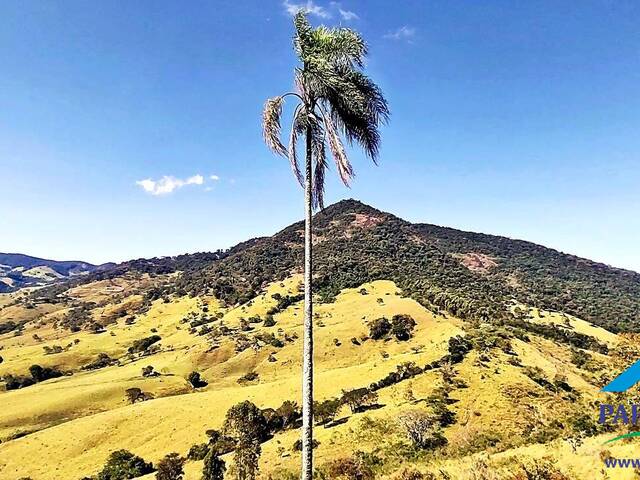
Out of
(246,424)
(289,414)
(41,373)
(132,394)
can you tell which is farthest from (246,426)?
(41,373)

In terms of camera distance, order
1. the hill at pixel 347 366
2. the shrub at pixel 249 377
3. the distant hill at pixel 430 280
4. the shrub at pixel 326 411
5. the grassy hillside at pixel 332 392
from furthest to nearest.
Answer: the distant hill at pixel 430 280 → the shrub at pixel 249 377 → the shrub at pixel 326 411 → the grassy hillside at pixel 332 392 → the hill at pixel 347 366

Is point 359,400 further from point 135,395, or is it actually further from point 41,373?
point 41,373

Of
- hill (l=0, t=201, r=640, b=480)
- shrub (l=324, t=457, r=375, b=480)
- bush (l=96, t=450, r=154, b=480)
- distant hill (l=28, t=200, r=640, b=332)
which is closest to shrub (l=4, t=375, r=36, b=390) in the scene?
hill (l=0, t=201, r=640, b=480)

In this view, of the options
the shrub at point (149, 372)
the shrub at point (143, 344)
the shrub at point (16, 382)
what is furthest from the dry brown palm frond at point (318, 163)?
the shrub at point (143, 344)

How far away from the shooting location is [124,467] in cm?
4066

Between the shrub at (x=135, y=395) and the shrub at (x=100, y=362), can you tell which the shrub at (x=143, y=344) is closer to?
the shrub at (x=100, y=362)

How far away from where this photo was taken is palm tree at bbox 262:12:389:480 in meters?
12.1

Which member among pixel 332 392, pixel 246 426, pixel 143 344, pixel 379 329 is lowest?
pixel 143 344

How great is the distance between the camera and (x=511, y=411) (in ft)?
128

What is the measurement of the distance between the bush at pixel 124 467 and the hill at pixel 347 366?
254 centimetres

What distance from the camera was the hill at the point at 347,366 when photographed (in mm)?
29109

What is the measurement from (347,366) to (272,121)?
6998 cm

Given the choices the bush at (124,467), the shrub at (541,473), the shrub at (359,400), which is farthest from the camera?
the shrub at (359,400)

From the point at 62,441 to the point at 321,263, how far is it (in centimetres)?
11561
